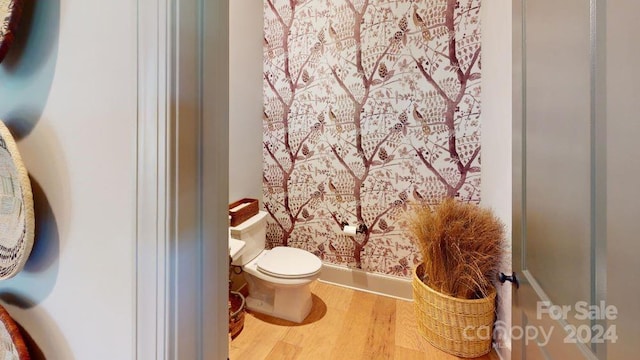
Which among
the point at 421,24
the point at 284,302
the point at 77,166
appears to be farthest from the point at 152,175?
the point at 421,24

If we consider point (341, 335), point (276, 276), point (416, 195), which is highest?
point (416, 195)

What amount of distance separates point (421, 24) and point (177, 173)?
2208 mm

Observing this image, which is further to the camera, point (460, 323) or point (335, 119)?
point (335, 119)

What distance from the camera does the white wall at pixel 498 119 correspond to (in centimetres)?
142

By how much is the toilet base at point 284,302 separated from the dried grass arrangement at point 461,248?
2.95ft

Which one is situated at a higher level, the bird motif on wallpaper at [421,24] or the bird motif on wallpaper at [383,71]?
the bird motif on wallpaper at [421,24]

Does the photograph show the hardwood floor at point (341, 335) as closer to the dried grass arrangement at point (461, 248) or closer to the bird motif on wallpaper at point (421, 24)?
the dried grass arrangement at point (461, 248)

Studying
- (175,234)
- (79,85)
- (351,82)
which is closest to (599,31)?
(175,234)

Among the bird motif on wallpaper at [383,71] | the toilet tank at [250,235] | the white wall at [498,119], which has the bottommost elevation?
the toilet tank at [250,235]

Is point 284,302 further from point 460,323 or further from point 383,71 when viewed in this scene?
point 383,71

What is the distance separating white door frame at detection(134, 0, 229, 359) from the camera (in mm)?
452

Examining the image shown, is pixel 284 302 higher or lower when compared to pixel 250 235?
lower

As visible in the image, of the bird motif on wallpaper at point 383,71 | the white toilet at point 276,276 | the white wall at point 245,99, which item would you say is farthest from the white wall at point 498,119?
the white wall at point 245,99

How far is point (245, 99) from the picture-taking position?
2352 millimetres
